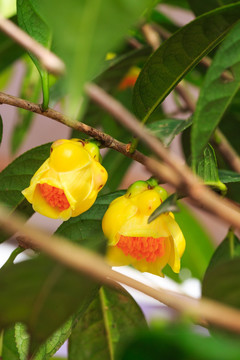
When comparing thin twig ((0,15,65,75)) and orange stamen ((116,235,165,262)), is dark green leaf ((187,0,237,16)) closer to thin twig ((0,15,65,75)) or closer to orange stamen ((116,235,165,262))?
orange stamen ((116,235,165,262))

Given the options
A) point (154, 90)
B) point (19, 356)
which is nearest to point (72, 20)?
point (154, 90)

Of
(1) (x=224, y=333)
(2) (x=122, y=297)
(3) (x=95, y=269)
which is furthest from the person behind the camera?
(2) (x=122, y=297)

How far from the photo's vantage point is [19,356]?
1.50ft

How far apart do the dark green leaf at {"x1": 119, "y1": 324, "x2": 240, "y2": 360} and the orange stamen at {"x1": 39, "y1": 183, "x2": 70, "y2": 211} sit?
0.75 ft

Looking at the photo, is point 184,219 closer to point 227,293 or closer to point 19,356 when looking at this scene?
point 19,356

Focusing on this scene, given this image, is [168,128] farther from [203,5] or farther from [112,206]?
[203,5]

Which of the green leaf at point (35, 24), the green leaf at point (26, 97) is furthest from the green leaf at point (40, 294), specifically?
the green leaf at point (26, 97)

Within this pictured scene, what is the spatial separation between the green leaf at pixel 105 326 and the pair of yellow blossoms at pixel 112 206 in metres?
0.10

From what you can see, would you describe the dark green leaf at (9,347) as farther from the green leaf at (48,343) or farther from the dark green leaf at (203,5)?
the dark green leaf at (203,5)

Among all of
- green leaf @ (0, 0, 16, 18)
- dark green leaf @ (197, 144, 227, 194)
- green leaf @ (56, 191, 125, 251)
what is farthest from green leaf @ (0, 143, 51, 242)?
green leaf @ (0, 0, 16, 18)

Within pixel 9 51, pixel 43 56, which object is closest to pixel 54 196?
pixel 43 56

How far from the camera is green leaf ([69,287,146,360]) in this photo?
0.52 metres

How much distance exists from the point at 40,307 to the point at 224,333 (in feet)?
0.33

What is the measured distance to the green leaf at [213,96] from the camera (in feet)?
1.11
